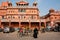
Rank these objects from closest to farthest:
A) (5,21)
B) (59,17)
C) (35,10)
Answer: (5,21)
(35,10)
(59,17)

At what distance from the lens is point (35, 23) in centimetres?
7081

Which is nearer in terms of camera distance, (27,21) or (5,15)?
(27,21)

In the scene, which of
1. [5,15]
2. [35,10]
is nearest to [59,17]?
[35,10]

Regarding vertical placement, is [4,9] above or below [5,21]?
above

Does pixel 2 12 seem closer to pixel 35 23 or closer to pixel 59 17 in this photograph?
pixel 35 23

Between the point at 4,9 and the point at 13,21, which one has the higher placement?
the point at 4,9

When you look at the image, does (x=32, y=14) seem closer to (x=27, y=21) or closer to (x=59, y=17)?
(x=27, y=21)

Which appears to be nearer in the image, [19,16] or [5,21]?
[5,21]

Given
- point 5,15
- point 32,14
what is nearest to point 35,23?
point 32,14

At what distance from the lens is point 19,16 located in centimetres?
7306

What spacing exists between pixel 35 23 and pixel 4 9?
14694 millimetres

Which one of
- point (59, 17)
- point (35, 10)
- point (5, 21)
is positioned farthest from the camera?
point (59, 17)

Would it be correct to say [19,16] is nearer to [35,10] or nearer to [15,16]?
[15,16]

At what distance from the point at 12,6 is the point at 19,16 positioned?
5006 mm
